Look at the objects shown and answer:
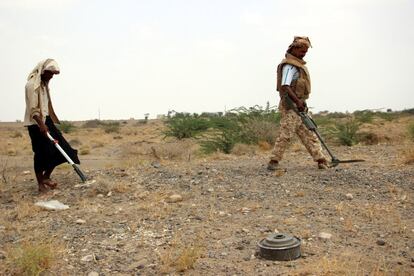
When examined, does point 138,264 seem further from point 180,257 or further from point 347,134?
point 347,134

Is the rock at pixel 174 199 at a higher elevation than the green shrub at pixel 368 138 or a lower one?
lower

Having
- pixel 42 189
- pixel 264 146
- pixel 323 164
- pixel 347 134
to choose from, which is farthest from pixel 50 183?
pixel 347 134

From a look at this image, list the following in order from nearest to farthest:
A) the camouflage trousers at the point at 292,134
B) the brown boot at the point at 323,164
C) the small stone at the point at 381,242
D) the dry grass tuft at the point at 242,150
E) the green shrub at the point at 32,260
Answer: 1. the green shrub at the point at 32,260
2. the small stone at the point at 381,242
3. the camouflage trousers at the point at 292,134
4. the brown boot at the point at 323,164
5. the dry grass tuft at the point at 242,150

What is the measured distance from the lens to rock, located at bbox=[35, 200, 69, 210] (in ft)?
18.7

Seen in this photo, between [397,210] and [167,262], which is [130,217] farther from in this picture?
[397,210]

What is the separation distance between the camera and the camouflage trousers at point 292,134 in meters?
7.11

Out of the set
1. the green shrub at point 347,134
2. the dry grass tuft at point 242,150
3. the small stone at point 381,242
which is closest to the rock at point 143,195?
the small stone at point 381,242

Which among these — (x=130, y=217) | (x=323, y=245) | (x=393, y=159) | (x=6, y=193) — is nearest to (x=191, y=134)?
(x=393, y=159)

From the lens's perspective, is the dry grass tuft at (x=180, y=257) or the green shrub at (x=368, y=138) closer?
the dry grass tuft at (x=180, y=257)

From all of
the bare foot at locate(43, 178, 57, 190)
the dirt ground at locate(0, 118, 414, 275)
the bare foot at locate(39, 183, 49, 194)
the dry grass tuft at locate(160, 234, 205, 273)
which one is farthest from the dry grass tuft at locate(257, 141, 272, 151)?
the dry grass tuft at locate(160, 234, 205, 273)

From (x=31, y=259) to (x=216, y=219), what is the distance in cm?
188

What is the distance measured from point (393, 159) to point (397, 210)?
336cm

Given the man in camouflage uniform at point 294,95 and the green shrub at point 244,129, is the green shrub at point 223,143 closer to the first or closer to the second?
the green shrub at point 244,129

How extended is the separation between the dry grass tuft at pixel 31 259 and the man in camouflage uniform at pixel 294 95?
3.97m
